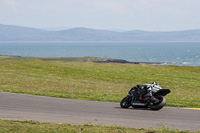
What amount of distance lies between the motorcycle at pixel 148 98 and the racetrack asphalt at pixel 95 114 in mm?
312

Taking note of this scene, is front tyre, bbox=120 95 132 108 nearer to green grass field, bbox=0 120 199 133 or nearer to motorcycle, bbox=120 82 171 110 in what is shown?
motorcycle, bbox=120 82 171 110

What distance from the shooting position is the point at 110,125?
1173 centimetres

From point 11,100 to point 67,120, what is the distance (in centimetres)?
600

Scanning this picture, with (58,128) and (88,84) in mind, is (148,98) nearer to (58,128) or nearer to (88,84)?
(58,128)

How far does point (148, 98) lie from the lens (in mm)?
15148

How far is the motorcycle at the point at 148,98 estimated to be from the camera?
49.1 feet

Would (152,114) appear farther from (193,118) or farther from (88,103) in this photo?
(88,103)

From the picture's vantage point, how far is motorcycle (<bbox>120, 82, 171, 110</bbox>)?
1496 cm

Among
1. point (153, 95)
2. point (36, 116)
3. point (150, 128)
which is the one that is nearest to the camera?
point (150, 128)

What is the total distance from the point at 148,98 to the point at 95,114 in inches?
113

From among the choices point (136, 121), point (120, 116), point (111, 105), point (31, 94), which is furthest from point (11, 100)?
point (136, 121)

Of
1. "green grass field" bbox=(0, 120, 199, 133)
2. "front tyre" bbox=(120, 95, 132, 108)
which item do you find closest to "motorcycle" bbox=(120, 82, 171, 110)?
"front tyre" bbox=(120, 95, 132, 108)

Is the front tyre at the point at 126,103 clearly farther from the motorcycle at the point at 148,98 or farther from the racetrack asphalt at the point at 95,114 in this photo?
the racetrack asphalt at the point at 95,114

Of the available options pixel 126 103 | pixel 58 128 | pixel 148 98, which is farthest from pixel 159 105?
pixel 58 128
